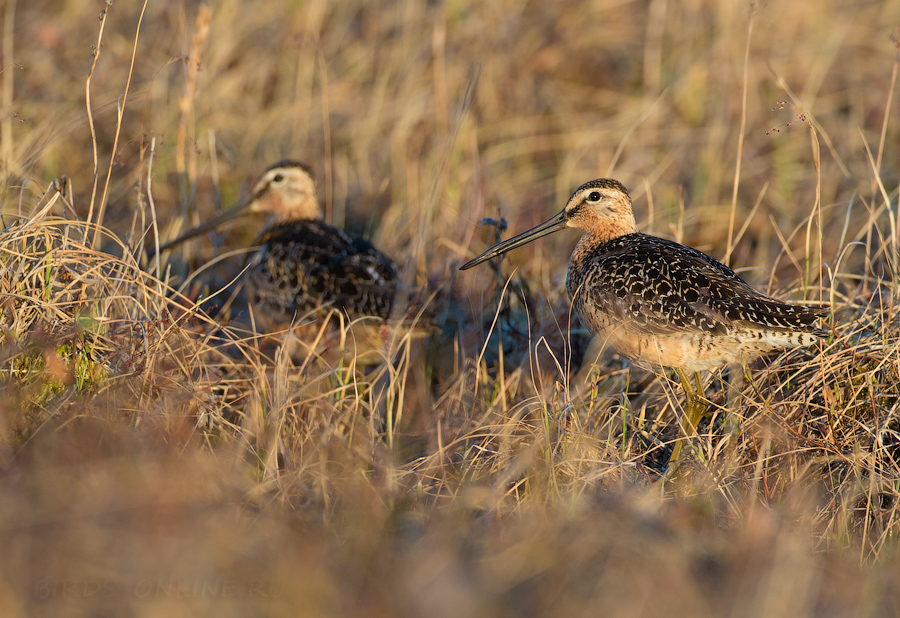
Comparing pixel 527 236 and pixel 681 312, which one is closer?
pixel 681 312

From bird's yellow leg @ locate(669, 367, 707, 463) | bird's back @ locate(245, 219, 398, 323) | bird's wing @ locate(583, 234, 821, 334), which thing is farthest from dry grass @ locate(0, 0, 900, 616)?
bird's wing @ locate(583, 234, 821, 334)

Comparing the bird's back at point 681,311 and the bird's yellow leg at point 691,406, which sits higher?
the bird's back at point 681,311

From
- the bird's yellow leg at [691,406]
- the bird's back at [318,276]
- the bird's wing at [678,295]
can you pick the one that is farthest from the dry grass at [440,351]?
the bird's wing at [678,295]

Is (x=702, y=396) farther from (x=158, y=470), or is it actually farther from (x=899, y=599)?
(x=158, y=470)

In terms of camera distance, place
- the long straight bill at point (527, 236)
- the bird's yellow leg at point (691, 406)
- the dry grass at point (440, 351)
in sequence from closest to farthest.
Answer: the dry grass at point (440, 351) → the bird's yellow leg at point (691, 406) → the long straight bill at point (527, 236)

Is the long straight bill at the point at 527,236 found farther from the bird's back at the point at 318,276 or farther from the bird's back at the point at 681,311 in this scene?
the bird's back at the point at 318,276

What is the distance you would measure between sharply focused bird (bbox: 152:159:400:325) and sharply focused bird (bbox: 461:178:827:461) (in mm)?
1267

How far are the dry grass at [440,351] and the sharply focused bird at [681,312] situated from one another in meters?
0.21

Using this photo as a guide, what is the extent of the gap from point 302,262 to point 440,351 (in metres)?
0.93

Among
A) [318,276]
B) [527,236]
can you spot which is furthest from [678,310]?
[318,276]

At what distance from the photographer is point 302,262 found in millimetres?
4965

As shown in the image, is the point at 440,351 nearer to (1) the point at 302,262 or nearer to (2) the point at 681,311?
(1) the point at 302,262

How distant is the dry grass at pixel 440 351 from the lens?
2.26m

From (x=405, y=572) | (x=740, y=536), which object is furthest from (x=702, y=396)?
(x=405, y=572)
